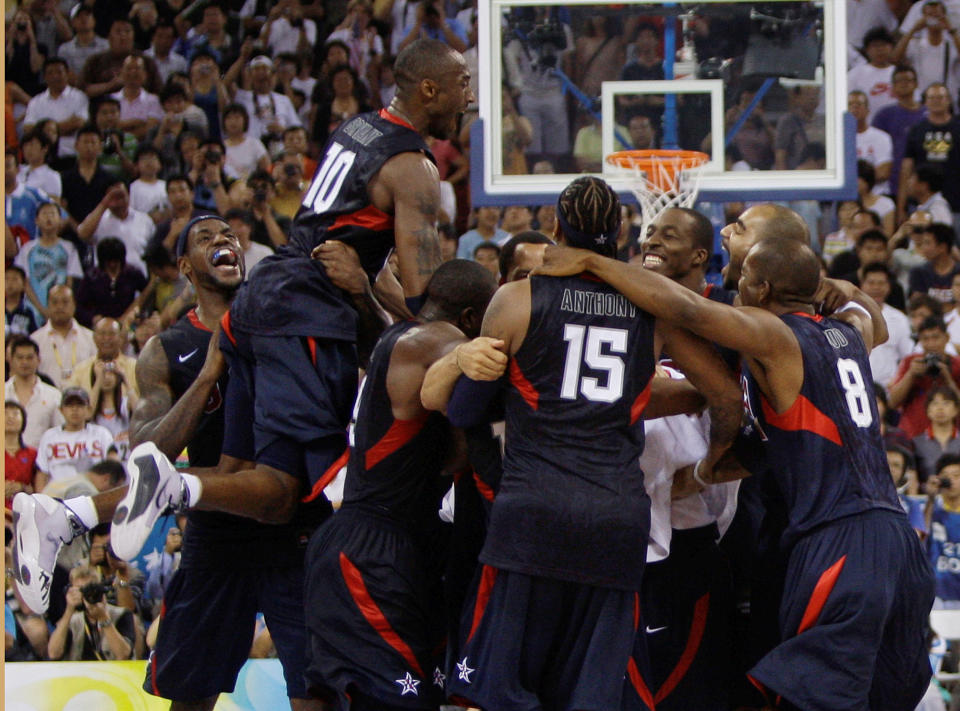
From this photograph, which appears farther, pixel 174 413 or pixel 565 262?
pixel 174 413

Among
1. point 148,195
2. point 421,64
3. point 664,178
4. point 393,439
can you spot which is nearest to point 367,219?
point 421,64

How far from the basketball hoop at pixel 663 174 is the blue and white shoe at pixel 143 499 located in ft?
12.6

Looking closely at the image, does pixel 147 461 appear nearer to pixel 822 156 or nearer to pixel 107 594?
pixel 107 594

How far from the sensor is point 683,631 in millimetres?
5441

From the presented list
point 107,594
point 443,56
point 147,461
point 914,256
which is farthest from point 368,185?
point 914,256

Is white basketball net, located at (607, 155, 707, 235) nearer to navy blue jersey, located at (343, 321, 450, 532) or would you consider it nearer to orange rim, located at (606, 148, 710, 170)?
orange rim, located at (606, 148, 710, 170)

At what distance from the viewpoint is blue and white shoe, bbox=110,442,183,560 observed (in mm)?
4961

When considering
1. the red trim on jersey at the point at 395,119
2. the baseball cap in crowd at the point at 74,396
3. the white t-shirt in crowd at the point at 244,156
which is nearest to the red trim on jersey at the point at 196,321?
the red trim on jersey at the point at 395,119

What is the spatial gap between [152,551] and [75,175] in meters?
5.04

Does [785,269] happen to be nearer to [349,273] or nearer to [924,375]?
[349,273]

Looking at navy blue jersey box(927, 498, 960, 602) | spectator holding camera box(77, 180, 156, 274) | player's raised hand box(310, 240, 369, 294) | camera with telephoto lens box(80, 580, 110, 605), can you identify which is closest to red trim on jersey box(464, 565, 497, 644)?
player's raised hand box(310, 240, 369, 294)

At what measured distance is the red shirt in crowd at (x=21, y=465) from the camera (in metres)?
10.0

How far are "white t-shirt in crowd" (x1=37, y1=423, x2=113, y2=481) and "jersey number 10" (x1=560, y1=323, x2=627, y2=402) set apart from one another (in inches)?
244

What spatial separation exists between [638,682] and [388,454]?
3.94 ft
